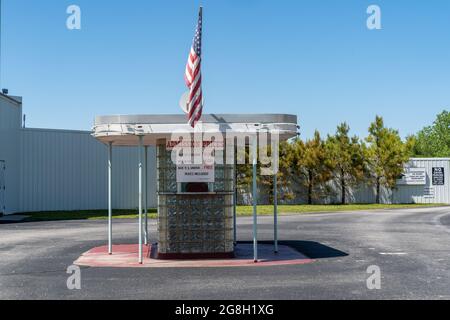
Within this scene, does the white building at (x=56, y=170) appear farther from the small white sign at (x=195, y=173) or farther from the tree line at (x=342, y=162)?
the small white sign at (x=195, y=173)

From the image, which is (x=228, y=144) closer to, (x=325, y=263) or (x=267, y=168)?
(x=325, y=263)

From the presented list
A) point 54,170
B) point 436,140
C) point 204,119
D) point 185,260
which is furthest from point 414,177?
point 436,140

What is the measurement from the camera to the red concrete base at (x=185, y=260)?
13055 millimetres

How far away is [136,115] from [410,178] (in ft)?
117

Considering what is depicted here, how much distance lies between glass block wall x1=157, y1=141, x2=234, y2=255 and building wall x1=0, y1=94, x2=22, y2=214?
1937 centimetres

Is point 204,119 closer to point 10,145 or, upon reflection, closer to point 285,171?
point 10,145

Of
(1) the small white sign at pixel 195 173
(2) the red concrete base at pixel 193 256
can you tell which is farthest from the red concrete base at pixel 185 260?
(1) the small white sign at pixel 195 173

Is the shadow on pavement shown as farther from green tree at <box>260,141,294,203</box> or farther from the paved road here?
green tree at <box>260,141,294,203</box>

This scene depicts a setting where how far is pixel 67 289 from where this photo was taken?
33.8 feet

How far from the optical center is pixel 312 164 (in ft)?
143

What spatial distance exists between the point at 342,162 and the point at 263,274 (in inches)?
1324

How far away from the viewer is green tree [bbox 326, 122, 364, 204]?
44312 millimetres
